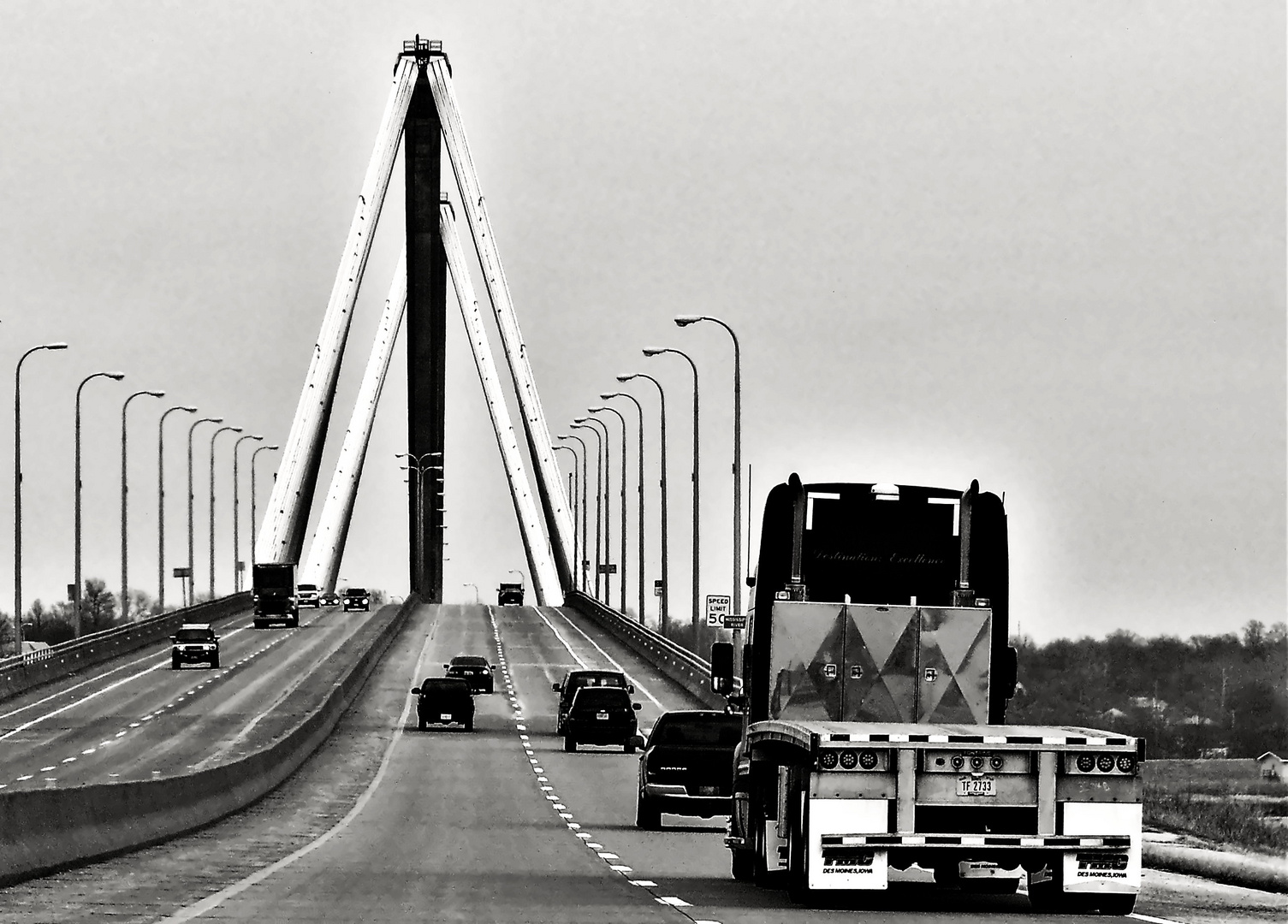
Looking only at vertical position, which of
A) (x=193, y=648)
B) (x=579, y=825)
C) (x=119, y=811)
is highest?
(x=119, y=811)

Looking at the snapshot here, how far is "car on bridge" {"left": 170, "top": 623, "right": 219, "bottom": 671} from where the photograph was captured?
87125 millimetres

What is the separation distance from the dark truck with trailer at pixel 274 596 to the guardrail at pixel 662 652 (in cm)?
1403

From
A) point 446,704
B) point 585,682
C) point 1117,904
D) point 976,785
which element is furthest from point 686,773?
point 585,682

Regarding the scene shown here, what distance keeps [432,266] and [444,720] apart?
329ft

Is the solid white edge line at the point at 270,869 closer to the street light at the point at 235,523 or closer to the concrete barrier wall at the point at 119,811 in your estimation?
the concrete barrier wall at the point at 119,811

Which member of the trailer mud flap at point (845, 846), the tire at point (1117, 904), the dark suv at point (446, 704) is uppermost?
the trailer mud flap at point (845, 846)

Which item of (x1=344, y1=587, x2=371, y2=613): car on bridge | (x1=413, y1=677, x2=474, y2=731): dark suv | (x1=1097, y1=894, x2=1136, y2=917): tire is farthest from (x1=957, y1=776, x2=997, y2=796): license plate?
(x1=344, y1=587, x2=371, y2=613): car on bridge

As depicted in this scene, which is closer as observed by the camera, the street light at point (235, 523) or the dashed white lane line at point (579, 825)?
the dashed white lane line at point (579, 825)

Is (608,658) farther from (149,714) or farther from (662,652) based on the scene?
(149,714)

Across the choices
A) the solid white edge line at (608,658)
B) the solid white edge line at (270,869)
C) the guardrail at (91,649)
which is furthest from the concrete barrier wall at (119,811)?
the guardrail at (91,649)

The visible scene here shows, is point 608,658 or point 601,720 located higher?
point 601,720

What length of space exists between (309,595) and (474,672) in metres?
74.4

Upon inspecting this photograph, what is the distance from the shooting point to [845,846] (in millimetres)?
16984

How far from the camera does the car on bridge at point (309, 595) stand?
148m
